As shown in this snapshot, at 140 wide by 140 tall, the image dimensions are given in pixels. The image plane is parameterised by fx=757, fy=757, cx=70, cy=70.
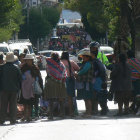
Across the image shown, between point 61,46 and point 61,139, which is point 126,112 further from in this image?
point 61,46

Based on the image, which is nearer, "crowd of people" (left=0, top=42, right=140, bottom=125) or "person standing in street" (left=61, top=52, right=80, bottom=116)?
"crowd of people" (left=0, top=42, right=140, bottom=125)

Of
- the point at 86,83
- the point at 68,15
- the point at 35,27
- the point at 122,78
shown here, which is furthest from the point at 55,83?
the point at 68,15

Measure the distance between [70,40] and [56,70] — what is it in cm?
8063

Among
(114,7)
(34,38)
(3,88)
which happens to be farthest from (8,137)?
(34,38)

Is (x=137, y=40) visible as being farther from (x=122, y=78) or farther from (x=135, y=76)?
(x=122, y=78)

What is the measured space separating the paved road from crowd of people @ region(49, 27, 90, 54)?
250 feet

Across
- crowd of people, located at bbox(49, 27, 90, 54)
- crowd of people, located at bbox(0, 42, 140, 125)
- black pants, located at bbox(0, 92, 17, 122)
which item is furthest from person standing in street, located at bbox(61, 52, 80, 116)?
crowd of people, located at bbox(49, 27, 90, 54)

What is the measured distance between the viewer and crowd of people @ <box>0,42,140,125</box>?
18.8 m

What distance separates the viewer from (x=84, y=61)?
19562 millimetres

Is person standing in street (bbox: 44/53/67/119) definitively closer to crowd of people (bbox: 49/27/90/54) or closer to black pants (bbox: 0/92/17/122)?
black pants (bbox: 0/92/17/122)

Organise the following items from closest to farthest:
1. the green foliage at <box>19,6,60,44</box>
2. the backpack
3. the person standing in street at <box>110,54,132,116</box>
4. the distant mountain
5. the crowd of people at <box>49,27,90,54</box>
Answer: the backpack < the person standing in street at <box>110,54,132,116</box> < the crowd of people at <box>49,27,90,54</box> < the green foliage at <box>19,6,60,44</box> < the distant mountain

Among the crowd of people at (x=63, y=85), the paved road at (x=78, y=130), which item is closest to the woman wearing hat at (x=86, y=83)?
the crowd of people at (x=63, y=85)

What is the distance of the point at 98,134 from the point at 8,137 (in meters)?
1.76

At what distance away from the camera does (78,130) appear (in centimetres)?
1554
